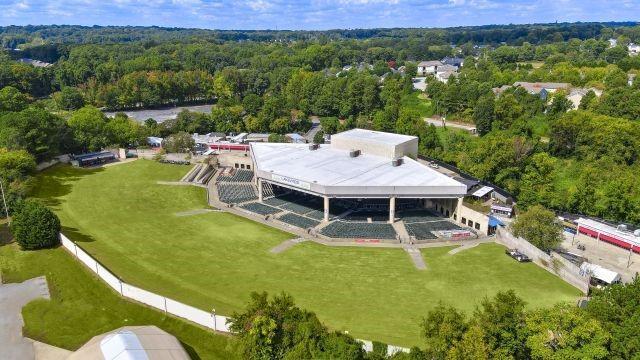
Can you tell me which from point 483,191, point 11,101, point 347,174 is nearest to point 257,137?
point 347,174

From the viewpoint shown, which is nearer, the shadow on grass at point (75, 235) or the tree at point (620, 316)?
the tree at point (620, 316)

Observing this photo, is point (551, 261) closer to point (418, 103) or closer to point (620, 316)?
point (620, 316)

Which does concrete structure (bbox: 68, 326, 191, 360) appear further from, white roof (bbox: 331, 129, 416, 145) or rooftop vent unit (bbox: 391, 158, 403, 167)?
white roof (bbox: 331, 129, 416, 145)

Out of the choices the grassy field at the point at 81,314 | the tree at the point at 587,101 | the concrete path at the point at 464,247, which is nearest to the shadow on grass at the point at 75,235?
the grassy field at the point at 81,314

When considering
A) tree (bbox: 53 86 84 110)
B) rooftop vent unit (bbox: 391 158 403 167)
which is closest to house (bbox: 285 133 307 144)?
rooftop vent unit (bbox: 391 158 403 167)

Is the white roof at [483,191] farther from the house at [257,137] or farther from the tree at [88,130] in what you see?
the tree at [88,130]
